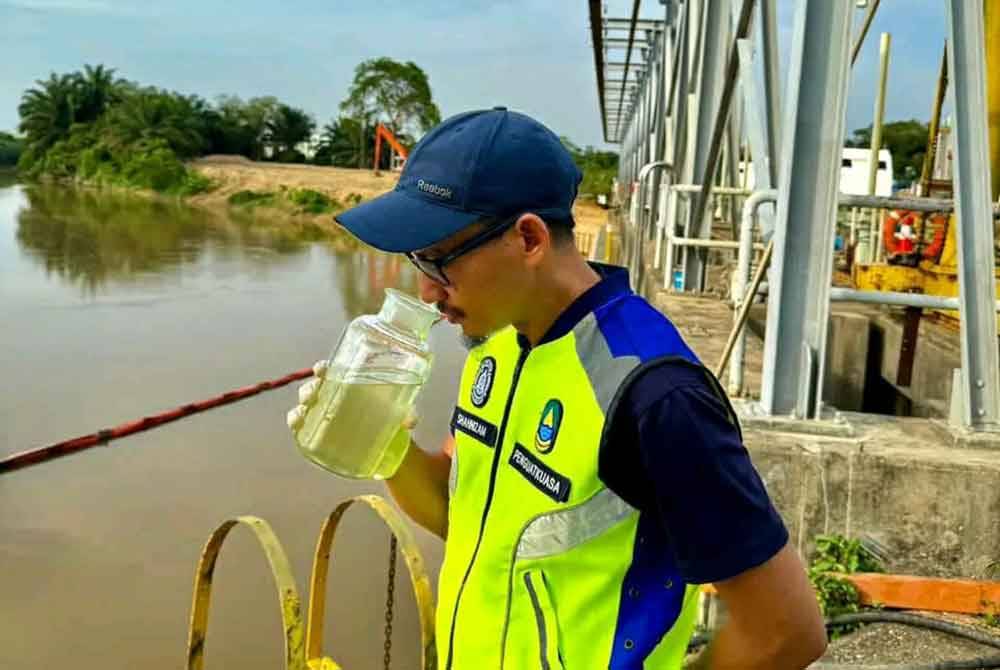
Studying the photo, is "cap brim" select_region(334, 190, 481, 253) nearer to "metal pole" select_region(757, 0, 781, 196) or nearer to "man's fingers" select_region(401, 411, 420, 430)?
"man's fingers" select_region(401, 411, 420, 430)

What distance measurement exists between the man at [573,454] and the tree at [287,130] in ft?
252

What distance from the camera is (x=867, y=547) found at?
363 cm

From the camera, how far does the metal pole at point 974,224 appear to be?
3.77 metres

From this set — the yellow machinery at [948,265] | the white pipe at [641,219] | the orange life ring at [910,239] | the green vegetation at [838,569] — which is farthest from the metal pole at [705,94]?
the green vegetation at [838,569]

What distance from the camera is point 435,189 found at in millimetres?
1350

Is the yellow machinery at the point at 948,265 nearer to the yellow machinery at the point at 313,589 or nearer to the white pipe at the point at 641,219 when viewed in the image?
the white pipe at the point at 641,219

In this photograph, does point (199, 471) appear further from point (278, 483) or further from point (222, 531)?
point (222, 531)

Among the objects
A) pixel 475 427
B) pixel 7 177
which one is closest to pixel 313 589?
pixel 475 427

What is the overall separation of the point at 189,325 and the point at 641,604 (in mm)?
15063

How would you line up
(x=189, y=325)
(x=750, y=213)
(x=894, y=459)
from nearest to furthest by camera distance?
1. (x=894, y=459)
2. (x=750, y=213)
3. (x=189, y=325)

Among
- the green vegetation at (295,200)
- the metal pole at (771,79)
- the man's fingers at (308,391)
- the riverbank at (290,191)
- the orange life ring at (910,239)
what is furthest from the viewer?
the green vegetation at (295,200)

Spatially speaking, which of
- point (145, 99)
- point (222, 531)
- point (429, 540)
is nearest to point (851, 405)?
point (429, 540)

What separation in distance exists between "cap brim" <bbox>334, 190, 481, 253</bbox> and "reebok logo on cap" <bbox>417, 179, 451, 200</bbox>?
15mm

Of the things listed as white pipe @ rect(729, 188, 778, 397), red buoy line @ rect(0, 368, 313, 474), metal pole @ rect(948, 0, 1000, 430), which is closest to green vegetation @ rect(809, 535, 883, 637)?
metal pole @ rect(948, 0, 1000, 430)
